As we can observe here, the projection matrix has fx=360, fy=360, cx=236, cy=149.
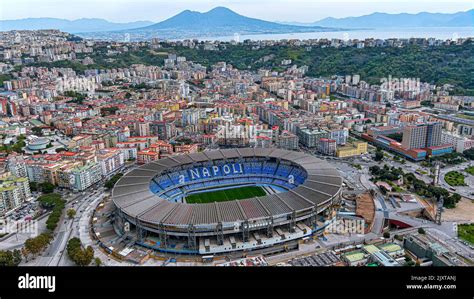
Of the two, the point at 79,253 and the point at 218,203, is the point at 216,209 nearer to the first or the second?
the point at 218,203

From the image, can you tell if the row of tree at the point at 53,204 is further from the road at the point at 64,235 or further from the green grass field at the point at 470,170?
the green grass field at the point at 470,170

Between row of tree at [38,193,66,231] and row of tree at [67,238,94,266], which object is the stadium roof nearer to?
row of tree at [67,238,94,266]

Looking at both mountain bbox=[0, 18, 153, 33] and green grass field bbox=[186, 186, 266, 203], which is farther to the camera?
green grass field bbox=[186, 186, 266, 203]

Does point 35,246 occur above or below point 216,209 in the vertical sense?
below

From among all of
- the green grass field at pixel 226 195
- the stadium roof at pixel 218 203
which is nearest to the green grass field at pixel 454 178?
the stadium roof at pixel 218 203

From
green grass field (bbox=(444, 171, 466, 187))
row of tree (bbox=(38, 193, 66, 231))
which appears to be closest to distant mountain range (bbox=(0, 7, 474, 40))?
green grass field (bbox=(444, 171, 466, 187))

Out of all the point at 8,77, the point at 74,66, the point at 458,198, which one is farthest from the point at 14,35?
the point at 458,198

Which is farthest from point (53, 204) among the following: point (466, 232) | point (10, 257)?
point (466, 232)
